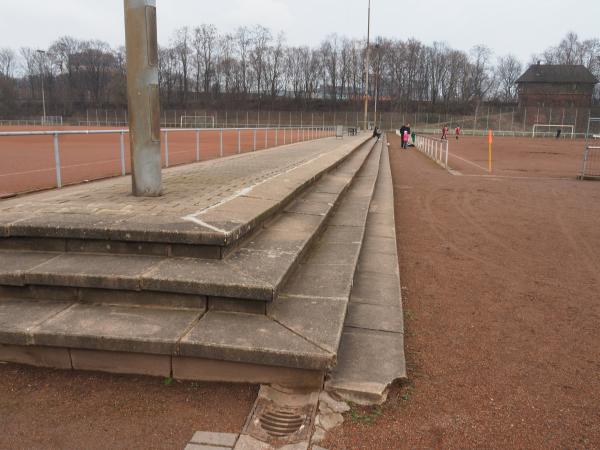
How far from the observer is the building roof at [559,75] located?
87375 mm

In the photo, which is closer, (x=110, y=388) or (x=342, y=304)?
(x=110, y=388)

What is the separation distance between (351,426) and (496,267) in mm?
3466

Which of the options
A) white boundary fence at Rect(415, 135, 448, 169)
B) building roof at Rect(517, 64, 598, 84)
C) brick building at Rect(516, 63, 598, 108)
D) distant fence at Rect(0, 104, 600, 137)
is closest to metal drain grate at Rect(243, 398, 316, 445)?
white boundary fence at Rect(415, 135, 448, 169)

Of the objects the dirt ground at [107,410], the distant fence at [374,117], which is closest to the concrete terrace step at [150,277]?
the dirt ground at [107,410]

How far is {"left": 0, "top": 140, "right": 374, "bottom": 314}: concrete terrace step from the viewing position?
308 centimetres

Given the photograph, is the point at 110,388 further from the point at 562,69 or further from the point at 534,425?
the point at 562,69

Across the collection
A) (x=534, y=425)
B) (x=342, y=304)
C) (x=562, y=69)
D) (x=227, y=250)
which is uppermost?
(x=562, y=69)

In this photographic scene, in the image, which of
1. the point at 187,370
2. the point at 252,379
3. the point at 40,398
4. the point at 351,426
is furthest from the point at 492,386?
the point at 40,398

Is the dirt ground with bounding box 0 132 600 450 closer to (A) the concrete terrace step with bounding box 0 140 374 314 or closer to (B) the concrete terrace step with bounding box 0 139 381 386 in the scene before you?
(B) the concrete terrace step with bounding box 0 139 381 386

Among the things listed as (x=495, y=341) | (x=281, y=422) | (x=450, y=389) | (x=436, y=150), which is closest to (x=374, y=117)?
(x=436, y=150)

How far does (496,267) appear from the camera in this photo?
210 inches

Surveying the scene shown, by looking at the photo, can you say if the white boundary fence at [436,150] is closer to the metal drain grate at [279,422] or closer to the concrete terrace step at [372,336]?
the concrete terrace step at [372,336]

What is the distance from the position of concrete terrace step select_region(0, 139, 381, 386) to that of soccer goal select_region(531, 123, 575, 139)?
229 feet

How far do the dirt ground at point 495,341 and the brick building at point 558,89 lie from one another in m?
89.5
